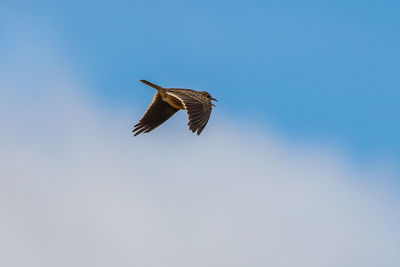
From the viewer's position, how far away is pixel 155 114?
3722cm

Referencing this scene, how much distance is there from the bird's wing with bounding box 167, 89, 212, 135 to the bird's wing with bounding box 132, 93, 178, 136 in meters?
1.15

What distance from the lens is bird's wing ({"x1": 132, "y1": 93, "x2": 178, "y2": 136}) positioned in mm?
37000

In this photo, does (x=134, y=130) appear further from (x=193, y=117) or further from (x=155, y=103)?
(x=193, y=117)

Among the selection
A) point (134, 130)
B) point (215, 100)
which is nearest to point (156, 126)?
point (134, 130)

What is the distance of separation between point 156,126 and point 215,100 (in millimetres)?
3379

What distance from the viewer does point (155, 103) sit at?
37250mm

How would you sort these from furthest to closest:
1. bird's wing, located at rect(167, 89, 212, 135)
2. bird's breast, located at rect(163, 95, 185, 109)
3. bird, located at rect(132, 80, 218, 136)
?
1. bird's breast, located at rect(163, 95, 185, 109)
2. bird, located at rect(132, 80, 218, 136)
3. bird's wing, located at rect(167, 89, 212, 135)

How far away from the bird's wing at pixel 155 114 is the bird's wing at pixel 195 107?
3.78 feet

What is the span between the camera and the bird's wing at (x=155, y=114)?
37000mm

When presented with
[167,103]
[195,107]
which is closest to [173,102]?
[167,103]

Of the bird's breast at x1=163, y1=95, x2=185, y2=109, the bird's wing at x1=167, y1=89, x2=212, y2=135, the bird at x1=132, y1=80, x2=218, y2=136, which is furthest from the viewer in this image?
the bird's breast at x1=163, y1=95, x2=185, y2=109

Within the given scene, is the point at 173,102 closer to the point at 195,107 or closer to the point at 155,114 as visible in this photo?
the point at 155,114

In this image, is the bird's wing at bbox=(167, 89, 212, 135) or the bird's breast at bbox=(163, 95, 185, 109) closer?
the bird's wing at bbox=(167, 89, 212, 135)

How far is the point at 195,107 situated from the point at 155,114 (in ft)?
12.9
